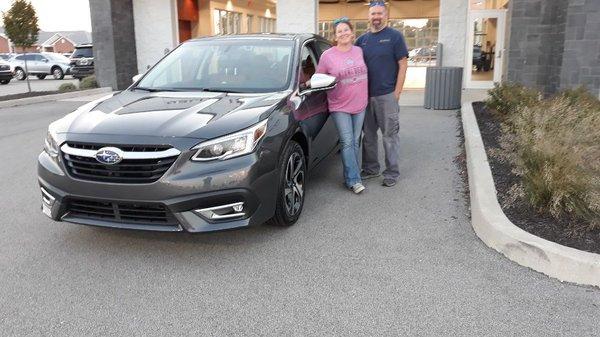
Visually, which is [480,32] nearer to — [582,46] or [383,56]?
[582,46]

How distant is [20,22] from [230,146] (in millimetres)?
15375

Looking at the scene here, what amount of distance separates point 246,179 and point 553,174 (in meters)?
2.42

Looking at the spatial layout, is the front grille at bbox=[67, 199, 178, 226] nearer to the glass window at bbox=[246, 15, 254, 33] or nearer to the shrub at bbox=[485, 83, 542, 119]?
the shrub at bbox=[485, 83, 542, 119]

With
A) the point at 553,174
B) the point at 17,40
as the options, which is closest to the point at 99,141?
the point at 553,174

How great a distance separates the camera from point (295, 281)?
346 centimetres

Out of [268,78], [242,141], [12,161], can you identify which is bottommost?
[12,161]

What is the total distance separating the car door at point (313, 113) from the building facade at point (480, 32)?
504cm

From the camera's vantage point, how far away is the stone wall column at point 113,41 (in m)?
17.5

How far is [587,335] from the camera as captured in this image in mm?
2807

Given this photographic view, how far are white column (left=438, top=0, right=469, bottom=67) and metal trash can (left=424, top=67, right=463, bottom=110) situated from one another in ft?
15.3

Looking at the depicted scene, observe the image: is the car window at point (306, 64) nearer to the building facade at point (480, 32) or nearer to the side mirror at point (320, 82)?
the side mirror at point (320, 82)

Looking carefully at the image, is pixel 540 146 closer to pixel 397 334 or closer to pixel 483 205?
pixel 483 205

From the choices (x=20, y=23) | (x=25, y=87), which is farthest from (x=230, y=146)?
(x=25, y=87)

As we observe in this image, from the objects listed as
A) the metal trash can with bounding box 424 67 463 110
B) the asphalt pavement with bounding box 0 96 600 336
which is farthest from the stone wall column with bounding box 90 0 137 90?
the asphalt pavement with bounding box 0 96 600 336
